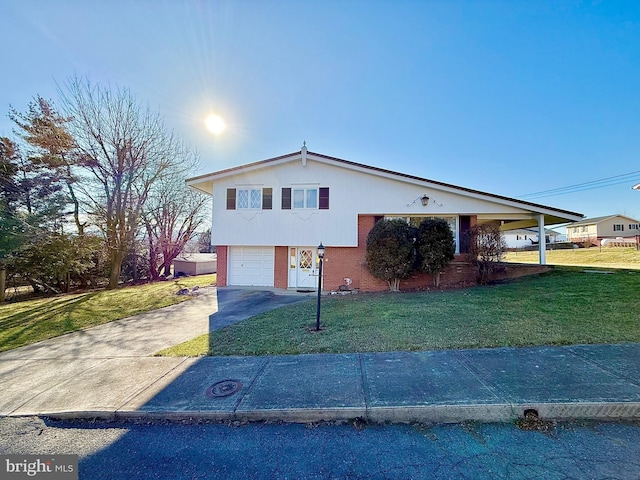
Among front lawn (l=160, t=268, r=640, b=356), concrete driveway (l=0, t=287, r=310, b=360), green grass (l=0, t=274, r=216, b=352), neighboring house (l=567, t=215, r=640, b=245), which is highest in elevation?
neighboring house (l=567, t=215, r=640, b=245)

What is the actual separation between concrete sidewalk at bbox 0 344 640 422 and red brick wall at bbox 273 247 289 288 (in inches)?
320

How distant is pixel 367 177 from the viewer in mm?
11945

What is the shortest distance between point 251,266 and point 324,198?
498cm

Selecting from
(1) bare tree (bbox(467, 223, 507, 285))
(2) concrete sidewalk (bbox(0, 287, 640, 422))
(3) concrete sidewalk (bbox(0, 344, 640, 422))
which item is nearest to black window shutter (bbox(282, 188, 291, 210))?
(1) bare tree (bbox(467, 223, 507, 285))

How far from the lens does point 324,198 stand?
1201cm

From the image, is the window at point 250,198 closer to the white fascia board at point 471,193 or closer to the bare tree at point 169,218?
the white fascia board at point 471,193

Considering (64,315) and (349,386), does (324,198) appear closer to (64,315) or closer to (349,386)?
(349,386)

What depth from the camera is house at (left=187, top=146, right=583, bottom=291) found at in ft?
38.0

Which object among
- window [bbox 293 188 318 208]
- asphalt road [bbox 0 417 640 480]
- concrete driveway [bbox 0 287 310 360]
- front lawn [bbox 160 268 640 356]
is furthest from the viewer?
window [bbox 293 188 318 208]

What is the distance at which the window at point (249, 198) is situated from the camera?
1245cm

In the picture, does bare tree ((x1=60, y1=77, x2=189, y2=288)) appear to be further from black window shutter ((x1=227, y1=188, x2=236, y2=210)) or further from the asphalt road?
the asphalt road

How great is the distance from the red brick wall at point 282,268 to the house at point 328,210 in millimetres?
48

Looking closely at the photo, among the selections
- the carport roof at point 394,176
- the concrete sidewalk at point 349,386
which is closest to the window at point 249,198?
the carport roof at point 394,176

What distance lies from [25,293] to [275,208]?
14.9 m
